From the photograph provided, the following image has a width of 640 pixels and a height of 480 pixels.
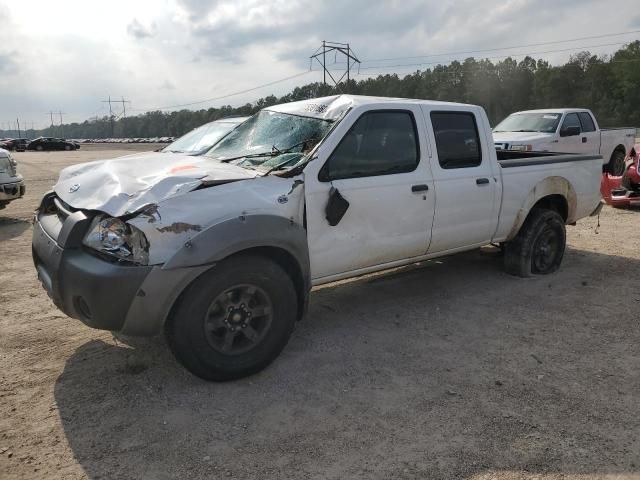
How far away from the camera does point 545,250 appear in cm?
593

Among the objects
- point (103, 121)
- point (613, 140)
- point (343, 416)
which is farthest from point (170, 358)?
point (103, 121)

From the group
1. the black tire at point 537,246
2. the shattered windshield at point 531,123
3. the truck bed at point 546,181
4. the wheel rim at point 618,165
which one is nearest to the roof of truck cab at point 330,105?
the truck bed at point 546,181

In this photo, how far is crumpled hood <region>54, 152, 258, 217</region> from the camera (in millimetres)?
3247

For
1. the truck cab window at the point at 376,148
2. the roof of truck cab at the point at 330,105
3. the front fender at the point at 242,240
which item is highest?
the roof of truck cab at the point at 330,105

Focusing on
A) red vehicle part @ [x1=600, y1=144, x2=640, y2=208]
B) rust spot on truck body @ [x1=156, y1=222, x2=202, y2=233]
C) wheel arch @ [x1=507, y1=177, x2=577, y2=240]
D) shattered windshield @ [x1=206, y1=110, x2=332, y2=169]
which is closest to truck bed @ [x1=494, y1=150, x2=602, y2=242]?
wheel arch @ [x1=507, y1=177, x2=577, y2=240]

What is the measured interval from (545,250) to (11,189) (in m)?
8.23

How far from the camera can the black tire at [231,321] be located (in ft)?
10.6

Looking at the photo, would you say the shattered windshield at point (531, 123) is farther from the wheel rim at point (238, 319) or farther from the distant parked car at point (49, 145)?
the distant parked car at point (49, 145)

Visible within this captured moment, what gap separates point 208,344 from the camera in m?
3.33

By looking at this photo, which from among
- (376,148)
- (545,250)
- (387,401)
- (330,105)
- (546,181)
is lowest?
(387,401)

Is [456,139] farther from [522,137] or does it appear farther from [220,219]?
[522,137]

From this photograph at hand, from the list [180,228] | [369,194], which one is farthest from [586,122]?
[180,228]

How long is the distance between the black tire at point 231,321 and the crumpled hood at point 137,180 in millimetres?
572

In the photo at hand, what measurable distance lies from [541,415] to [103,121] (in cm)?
17505
